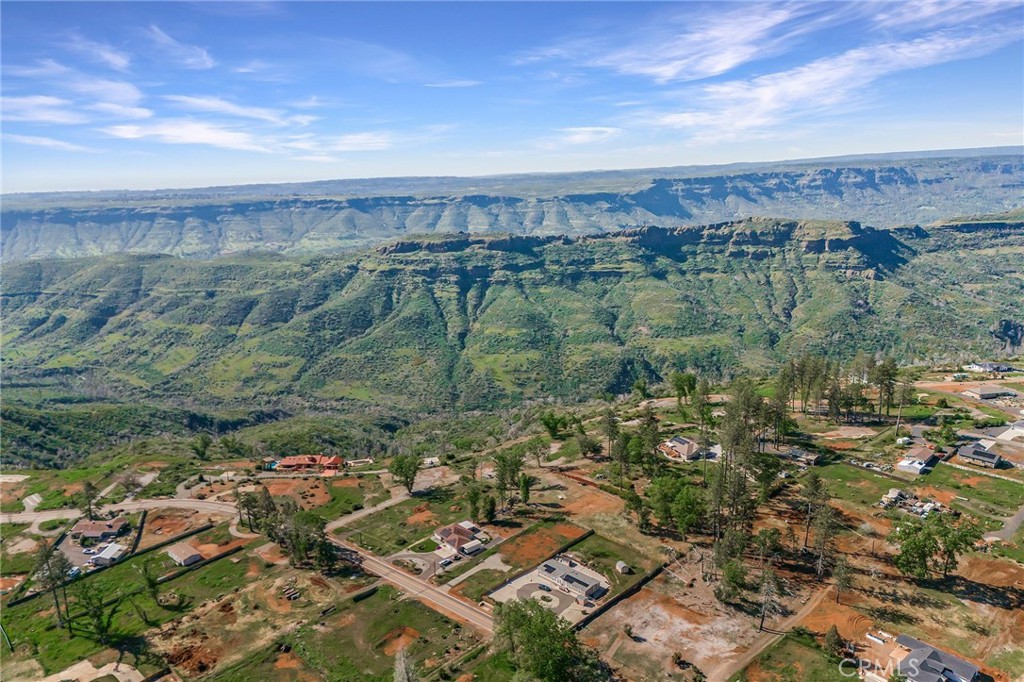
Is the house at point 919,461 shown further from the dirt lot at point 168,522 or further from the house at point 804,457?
the dirt lot at point 168,522

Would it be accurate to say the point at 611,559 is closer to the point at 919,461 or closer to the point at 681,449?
the point at 681,449

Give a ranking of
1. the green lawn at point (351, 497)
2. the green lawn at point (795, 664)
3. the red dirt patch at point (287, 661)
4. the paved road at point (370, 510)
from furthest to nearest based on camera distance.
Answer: the green lawn at point (351, 497) → the paved road at point (370, 510) → the red dirt patch at point (287, 661) → the green lawn at point (795, 664)

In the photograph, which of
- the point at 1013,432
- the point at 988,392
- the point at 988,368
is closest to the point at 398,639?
the point at 1013,432

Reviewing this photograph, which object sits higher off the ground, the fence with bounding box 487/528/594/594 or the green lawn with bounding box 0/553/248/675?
the fence with bounding box 487/528/594/594

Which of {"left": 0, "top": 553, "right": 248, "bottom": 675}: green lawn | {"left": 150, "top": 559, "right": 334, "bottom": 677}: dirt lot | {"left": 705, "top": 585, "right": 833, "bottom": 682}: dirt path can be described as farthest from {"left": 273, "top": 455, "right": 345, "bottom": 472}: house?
{"left": 705, "top": 585, "right": 833, "bottom": 682}: dirt path

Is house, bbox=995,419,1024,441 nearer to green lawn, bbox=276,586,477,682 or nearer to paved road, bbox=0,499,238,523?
green lawn, bbox=276,586,477,682

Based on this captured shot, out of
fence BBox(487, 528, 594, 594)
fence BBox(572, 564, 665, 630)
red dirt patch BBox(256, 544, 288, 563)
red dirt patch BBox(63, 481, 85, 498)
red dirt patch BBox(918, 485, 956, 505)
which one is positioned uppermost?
red dirt patch BBox(918, 485, 956, 505)

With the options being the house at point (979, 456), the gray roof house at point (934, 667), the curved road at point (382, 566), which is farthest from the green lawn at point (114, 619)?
the house at point (979, 456)
